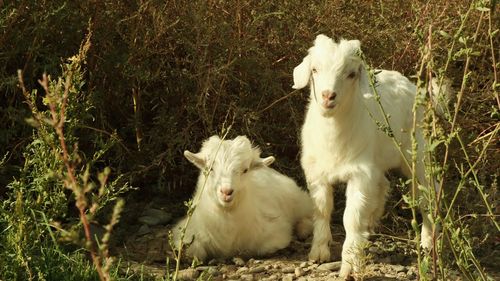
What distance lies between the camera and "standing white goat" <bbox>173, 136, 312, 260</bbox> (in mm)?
5836

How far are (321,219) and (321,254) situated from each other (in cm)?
25

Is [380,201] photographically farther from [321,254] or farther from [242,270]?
[242,270]

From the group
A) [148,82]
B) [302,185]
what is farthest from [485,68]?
[148,82]

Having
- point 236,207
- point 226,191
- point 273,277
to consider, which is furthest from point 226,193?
point 273,277

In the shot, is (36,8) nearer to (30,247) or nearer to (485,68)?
(30,247)

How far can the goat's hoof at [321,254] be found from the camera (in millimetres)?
5996

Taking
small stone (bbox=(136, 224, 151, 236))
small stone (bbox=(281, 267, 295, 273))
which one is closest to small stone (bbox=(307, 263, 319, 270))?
small stone (bbox=(281, 267, 295, 273))

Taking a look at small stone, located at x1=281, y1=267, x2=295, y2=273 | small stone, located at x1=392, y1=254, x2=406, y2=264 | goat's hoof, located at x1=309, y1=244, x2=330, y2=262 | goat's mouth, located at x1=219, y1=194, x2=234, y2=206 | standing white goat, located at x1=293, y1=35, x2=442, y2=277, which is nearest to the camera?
standing white goat, located at x1=293, y1=35, x2=442, y2=277

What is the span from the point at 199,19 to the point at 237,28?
411mm

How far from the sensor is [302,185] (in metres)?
7.48

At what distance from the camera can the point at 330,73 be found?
5441mm

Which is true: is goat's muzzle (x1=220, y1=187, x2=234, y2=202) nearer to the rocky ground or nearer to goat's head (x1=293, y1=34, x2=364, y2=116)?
the rocky ground

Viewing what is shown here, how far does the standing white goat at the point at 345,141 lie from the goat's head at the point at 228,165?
42 cm

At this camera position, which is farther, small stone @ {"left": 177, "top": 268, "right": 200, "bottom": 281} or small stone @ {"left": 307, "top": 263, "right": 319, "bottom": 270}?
→ small stone @ {"left": 307, "top": 263, "right": 319, "bottom": 270}
